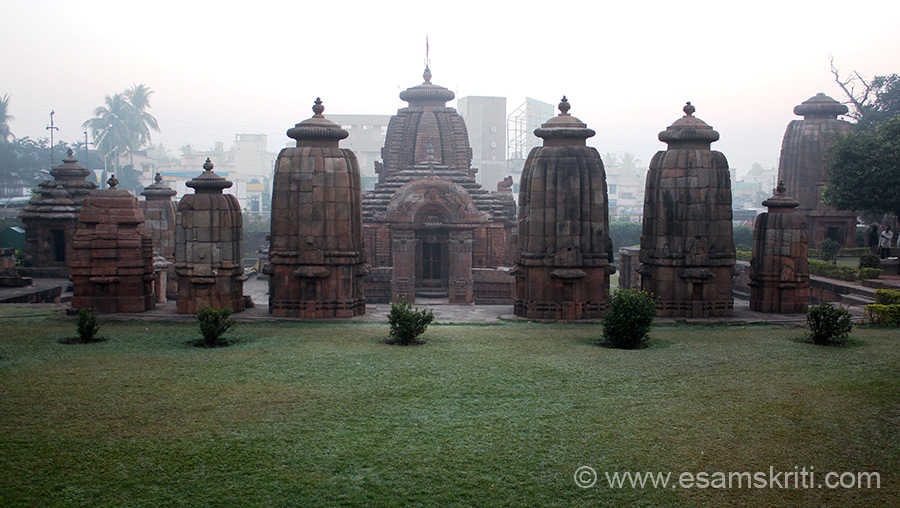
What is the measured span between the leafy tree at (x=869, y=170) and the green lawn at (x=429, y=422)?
19677 mm

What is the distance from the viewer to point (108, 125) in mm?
81875

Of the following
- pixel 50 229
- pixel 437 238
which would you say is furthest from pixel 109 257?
pixel 50 229

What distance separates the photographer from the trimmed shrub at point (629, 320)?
12.2 meters

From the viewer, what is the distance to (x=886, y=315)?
14.5 m

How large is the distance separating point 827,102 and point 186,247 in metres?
31.2

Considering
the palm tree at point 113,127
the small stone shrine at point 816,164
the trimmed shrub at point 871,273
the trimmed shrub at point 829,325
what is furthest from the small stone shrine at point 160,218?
the palm tree at point 113,127

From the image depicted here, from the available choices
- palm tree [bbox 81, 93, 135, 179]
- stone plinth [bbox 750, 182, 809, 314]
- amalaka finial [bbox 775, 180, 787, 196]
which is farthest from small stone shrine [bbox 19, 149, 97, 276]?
palm tree [bbox 81, 93, 135, 179]

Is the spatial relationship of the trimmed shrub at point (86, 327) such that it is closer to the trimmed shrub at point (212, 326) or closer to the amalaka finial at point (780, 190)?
the trimmed shrub at point (212, 326)

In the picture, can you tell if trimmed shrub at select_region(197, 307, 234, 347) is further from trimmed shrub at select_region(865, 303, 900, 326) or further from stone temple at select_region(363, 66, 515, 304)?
stone temple at select_region(363, 66, 515, 304)

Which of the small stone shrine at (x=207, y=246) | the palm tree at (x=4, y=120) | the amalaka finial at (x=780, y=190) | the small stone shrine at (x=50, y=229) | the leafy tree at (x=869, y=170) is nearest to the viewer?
the small stone shrine at (x=207, y=246)

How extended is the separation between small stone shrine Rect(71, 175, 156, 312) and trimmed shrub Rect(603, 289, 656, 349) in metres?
9.83

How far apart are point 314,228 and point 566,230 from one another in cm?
513

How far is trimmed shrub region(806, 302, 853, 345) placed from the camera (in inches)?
480

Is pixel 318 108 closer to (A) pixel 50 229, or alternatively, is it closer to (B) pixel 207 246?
(B) pixel 207 246
